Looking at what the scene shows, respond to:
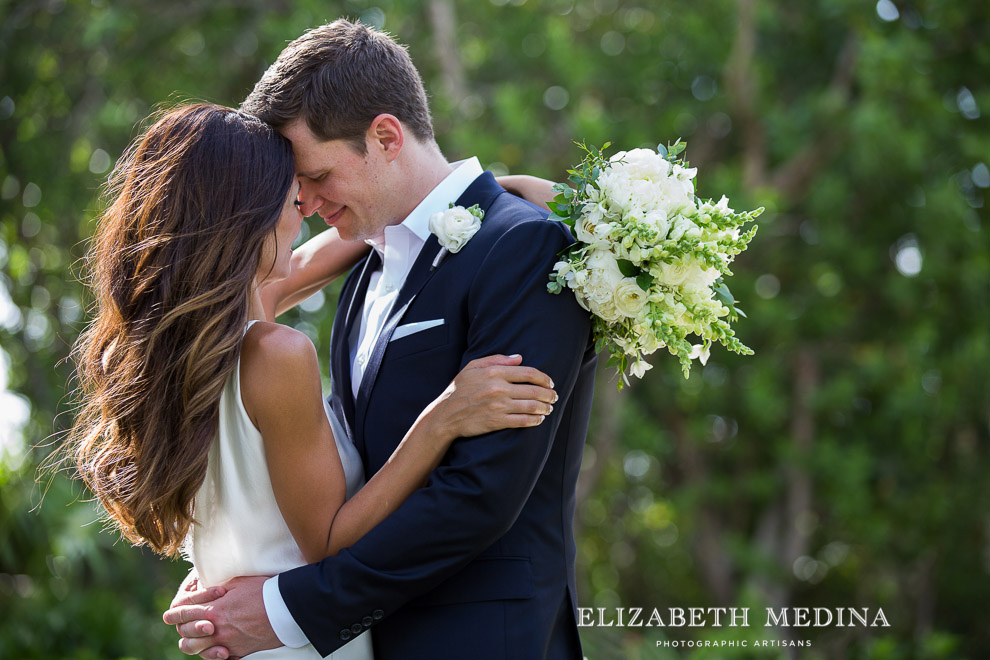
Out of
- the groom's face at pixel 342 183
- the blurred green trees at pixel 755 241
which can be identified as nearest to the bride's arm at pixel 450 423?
the groom's face at pixel 342 183

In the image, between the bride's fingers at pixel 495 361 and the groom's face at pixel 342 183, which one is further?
the groom's face at pixel 342 183

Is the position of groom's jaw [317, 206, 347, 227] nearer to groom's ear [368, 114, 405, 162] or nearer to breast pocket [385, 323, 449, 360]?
groom's ear [368, 114, 405, 162]

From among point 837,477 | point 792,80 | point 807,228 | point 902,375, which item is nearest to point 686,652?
point 837,477

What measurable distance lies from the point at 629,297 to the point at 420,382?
58 cm

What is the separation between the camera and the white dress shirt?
2.52 meters

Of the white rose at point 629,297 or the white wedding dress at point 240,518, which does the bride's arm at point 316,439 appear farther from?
the white rose at point 629,297

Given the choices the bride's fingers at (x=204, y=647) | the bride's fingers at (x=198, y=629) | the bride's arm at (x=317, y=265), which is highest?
the bride's arm at (x=317, y=265)

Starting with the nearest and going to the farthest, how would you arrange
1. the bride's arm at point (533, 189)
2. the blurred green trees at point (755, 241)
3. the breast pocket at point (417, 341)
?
the breast pocket at point (417, 341), the bride's arm at point (533, 189), the blurred green trees at point (755, 241)

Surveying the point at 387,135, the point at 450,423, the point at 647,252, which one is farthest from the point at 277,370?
the point at 647,252

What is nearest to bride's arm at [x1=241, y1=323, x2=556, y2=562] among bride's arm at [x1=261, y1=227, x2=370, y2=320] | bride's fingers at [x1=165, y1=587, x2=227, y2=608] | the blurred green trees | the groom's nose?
bride's fingers at [x1=165, y1=587, x2=227, y2=608]

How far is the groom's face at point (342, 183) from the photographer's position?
2.47 m

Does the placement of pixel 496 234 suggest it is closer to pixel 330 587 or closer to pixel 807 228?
pixel 330 587

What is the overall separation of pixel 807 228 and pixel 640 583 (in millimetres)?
4969

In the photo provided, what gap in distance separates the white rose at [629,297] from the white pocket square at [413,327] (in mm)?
461
